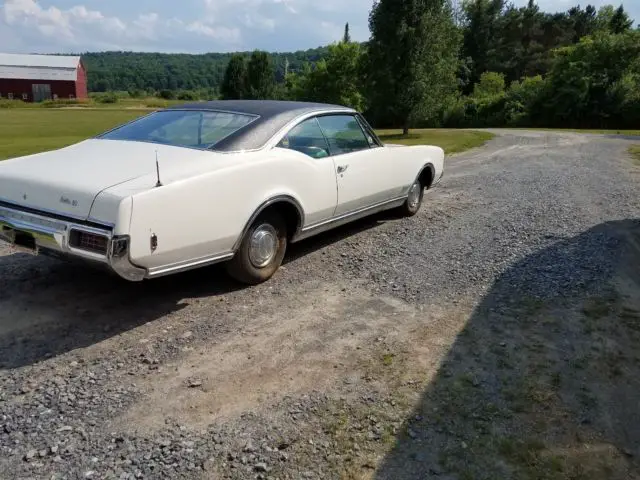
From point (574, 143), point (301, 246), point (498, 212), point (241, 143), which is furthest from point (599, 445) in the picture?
point (574, 143)

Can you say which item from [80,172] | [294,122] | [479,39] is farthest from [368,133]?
[479,39]

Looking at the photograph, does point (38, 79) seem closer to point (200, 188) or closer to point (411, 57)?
point (411, 57)

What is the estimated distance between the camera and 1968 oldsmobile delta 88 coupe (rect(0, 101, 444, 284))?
11.6 feet

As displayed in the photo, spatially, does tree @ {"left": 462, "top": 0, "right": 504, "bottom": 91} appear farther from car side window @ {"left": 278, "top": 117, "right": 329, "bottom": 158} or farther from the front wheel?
car side window @ {"left": 278, "top": 117, "right": 329, "bottom": 158}

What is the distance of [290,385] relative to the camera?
3164mm

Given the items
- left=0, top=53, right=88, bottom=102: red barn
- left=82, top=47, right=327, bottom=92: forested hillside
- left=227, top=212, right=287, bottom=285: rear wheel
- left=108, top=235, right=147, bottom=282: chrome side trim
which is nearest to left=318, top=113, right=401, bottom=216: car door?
left=227, top=212, right=287, bottom=285: rear wheel

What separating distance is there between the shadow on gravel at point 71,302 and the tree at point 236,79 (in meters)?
49.9

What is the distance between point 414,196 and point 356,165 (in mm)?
1778

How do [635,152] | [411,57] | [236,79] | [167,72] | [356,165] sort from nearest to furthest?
[356,165] < [635,152] < [411,57] < [236,79] < [167,72]

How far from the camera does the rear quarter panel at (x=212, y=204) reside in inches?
139

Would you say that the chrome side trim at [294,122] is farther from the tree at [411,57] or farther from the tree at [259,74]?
the tree at [259,74]

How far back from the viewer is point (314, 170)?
16.2 ft

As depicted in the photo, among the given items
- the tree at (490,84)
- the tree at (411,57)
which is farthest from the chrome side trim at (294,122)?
the tree at (490,84)

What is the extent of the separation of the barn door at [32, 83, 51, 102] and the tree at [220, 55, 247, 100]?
3946cm
